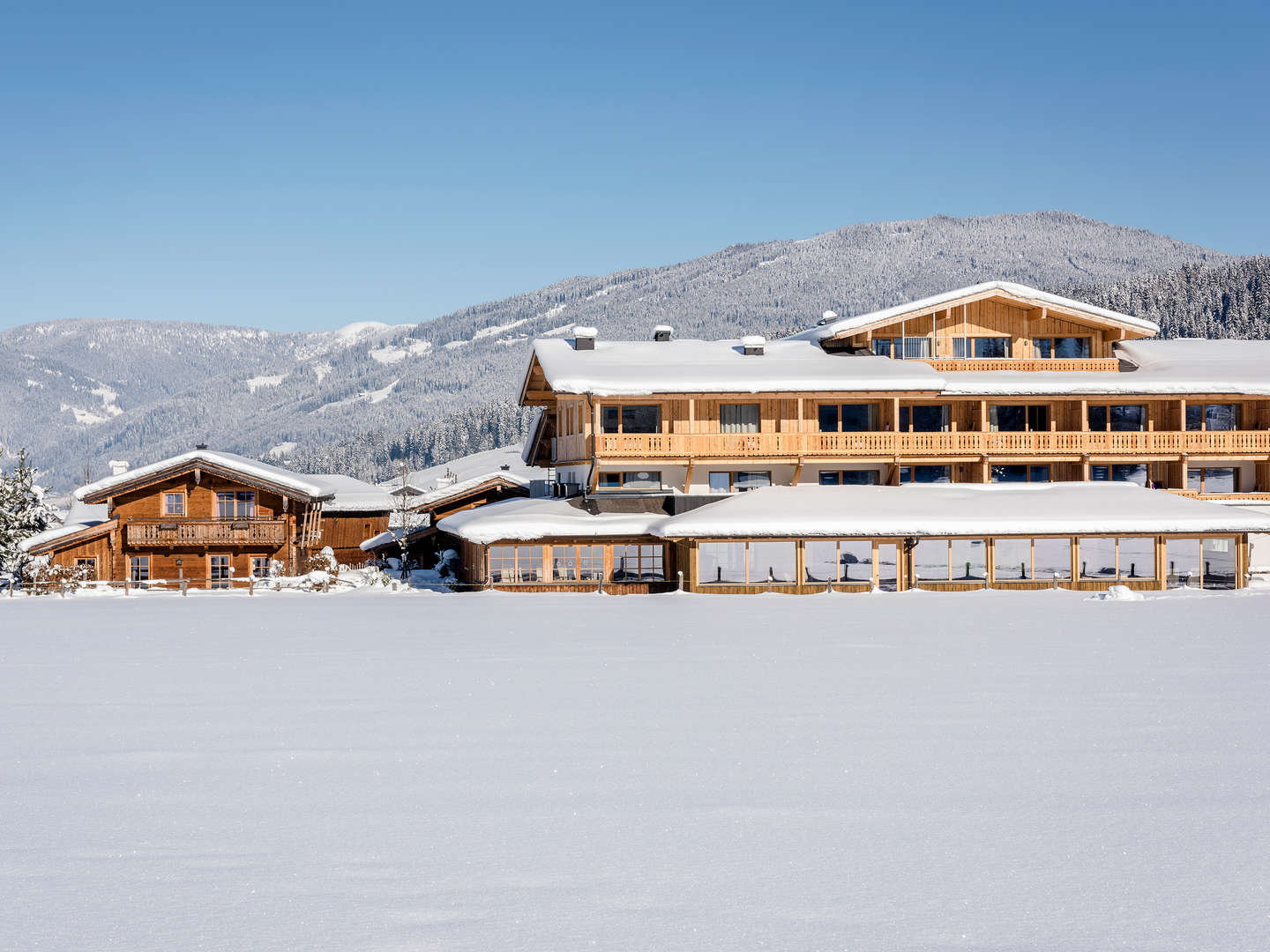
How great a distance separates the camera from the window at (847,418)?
38938 millimetres

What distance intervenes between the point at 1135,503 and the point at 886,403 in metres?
8.48

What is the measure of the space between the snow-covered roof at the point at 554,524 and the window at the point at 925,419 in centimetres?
988

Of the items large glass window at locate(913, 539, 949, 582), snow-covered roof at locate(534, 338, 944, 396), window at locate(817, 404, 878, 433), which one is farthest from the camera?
window at locate(817, 404, 878, 433)

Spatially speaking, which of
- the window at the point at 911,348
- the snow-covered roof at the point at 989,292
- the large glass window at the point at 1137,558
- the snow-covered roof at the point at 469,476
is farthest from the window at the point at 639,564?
the large glass window at the point at 1137,558

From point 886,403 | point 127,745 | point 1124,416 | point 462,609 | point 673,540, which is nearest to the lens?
point 127,745

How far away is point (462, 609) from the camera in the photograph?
29188 millimetres

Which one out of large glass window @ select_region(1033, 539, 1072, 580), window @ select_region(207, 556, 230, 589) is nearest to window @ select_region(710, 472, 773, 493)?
large glass window @ select_region(1033, 539, 1072, 580)

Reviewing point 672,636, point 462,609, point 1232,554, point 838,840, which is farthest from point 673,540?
point 838,840

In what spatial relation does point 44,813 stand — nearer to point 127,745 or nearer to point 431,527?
point 127,745

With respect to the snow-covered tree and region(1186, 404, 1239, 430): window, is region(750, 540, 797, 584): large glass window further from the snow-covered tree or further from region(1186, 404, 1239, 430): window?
the snow-covered tree

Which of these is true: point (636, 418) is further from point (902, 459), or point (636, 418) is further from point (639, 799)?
point (639, 799)

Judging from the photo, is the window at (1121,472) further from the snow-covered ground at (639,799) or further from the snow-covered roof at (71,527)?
the snow-covered roof at (71,527)

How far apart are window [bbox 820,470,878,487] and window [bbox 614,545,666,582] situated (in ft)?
22.1

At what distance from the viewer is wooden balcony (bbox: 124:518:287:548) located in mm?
42281
